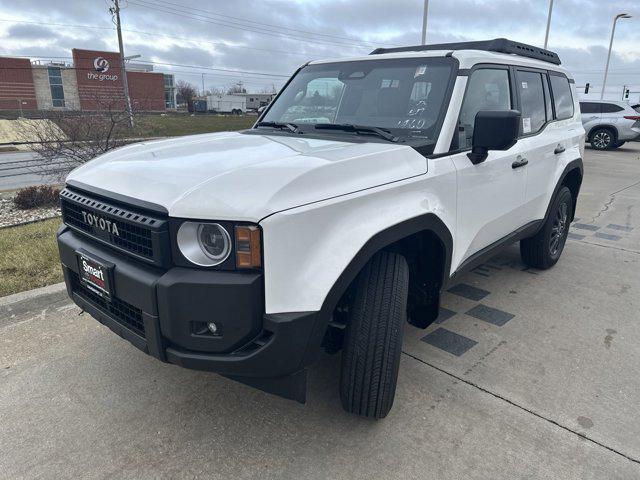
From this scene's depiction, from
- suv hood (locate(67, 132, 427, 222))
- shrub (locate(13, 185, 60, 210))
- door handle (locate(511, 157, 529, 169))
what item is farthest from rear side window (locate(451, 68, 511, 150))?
shrub (locate(13, 185, 60, 210))

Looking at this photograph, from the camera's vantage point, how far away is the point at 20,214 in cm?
771

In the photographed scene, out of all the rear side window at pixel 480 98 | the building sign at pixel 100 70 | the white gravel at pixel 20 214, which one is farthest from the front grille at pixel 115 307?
the building sign at pixel 100 70

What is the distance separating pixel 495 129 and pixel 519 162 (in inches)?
41.2

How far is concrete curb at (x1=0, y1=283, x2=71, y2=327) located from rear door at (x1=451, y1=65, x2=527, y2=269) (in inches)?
122

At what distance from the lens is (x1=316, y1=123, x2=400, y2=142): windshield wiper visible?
9.39ft

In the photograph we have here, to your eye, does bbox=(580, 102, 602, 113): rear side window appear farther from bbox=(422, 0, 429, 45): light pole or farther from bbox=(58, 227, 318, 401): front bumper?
bbox=(58, 227, 318, 401): front bumper

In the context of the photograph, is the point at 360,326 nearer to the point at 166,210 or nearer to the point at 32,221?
the point at 166,210

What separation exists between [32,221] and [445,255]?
607 centimetres

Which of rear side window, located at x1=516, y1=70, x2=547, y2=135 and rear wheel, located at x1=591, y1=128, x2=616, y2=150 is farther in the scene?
rear wheel, located at x1=591, y1=128, x2=616, y2=150

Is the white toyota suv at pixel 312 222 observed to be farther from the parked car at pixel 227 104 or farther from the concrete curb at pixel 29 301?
the parked car at pixel 227 104

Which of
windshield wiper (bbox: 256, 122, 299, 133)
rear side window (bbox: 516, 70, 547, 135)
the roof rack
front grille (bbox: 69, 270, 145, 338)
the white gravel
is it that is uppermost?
the roof rack

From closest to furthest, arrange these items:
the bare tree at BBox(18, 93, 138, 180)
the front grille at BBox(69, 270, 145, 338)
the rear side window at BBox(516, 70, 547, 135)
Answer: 1. the front grille at BBox(69, 270, 145, 338)
2. the rear side window at BBox(516, 70, 547, 135)
3. the bare tree at BBox(18, 93, 138, 180)

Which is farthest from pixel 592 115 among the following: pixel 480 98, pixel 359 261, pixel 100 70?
pixel 100 70

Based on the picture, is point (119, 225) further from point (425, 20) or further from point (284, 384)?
point (425, 20)
